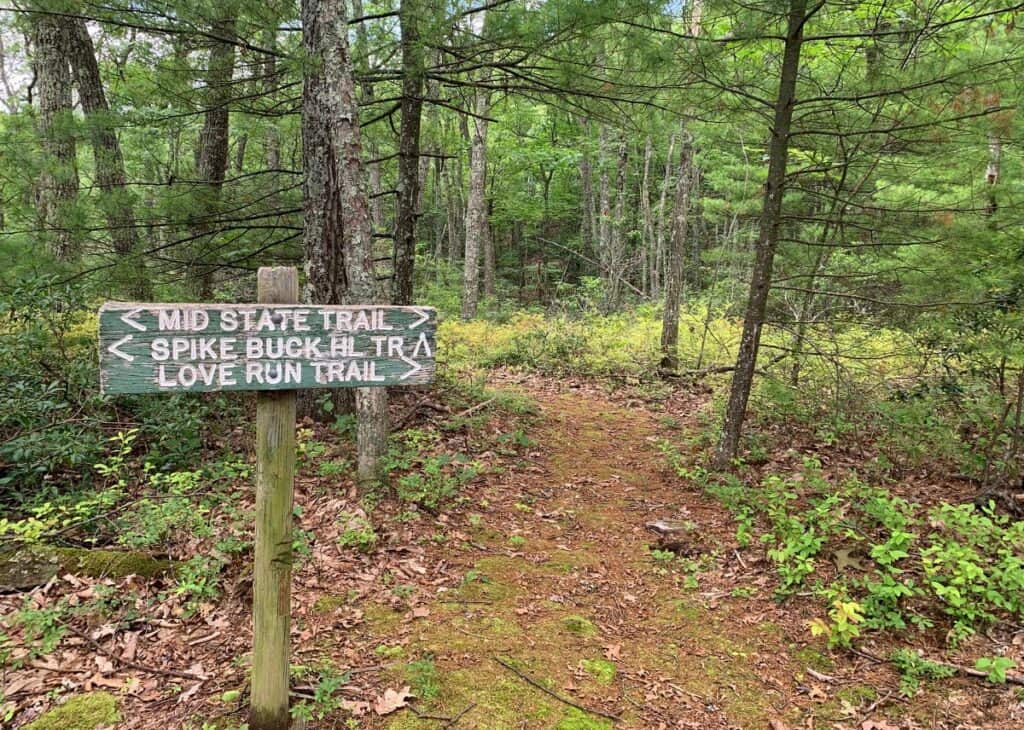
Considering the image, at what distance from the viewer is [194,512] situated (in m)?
4.60

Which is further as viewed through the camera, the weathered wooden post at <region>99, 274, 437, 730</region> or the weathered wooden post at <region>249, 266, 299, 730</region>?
the weathered wooden post at <region>249, 266, 299, 730</region>

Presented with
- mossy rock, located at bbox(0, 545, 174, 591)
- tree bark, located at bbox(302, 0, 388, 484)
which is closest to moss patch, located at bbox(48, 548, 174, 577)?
mossy rock, located at bbox(0, 545, 174, 591)

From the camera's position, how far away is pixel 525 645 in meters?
3.65

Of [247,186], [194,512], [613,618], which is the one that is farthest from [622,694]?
[247,186]

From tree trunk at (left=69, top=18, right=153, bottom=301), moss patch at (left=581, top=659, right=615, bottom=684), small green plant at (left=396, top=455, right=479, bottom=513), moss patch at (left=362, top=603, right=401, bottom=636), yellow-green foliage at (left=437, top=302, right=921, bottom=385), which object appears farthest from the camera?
yellow-green foliage at (left=437, top=302, right=921, bottom=385)

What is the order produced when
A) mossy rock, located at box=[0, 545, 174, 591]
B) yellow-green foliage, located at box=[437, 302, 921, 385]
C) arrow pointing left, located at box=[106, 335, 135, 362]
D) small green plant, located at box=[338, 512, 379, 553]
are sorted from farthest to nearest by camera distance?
yellow-green foliage, located at box=[437, 302, 921, 385]
small green plant, located at box=[338, 512, 379, 553]
mossy rock, located at box=[0, 545, 174, 591]
arrow pointing left, located at box=[106, 335, 135, 362]

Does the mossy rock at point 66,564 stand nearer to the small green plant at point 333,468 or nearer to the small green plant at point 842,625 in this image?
the small green plant at point 333,468

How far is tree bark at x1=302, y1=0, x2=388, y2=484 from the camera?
15.1ft

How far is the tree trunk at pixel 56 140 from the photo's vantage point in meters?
5.96

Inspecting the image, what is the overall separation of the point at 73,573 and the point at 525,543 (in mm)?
3308

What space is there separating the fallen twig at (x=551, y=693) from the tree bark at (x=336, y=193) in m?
2.29

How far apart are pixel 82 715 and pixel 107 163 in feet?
19.0

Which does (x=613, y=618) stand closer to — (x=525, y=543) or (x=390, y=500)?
(x=525, y=543)

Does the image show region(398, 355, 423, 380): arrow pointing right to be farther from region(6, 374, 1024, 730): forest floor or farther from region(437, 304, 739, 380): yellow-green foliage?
region(437, 304, 739, 380): yellow-green foliage
